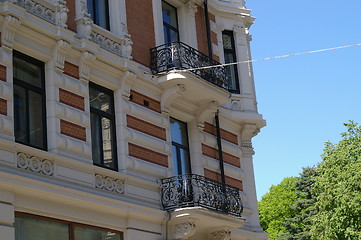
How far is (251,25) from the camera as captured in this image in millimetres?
28281

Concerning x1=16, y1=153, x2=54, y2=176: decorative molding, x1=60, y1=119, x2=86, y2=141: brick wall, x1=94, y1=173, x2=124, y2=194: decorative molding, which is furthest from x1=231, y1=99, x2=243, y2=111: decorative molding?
x1=16, y1=153, x2=54, y2=176: decorative molding

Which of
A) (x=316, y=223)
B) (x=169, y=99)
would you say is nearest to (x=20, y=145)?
(x=169, y=99)

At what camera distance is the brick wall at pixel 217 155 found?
2411cm

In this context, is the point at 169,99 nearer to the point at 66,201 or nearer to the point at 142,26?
the point at 142,26

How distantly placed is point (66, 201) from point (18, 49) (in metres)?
4.10

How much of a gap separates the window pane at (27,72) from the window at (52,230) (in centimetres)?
367

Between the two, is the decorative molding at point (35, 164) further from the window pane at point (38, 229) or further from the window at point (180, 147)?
the window at point (180, 147)

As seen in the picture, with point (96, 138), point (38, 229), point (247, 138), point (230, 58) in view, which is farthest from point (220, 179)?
point (38, 229)

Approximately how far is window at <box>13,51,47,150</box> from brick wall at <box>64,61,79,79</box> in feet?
2.45

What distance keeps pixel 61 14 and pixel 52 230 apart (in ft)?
19.5

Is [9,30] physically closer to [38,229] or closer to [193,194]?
[38,229]

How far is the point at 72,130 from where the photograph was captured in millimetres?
18750

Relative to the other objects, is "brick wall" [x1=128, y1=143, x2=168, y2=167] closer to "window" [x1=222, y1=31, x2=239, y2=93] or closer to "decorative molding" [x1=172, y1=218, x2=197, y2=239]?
"decorative molding" [x1=172, y1=218, x2=197, y2=239]

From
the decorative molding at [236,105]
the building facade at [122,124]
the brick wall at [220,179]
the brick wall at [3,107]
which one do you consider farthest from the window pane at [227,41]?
the brick wall at [3,107]
